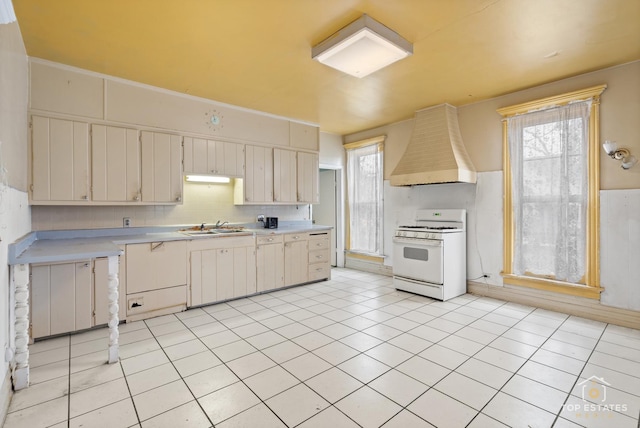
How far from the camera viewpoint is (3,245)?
193 cm

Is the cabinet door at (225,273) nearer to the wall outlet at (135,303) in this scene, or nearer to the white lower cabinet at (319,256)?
the wall outlet at (135,303)

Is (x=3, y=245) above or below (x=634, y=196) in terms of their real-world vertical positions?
below

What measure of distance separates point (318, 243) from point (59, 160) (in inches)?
138

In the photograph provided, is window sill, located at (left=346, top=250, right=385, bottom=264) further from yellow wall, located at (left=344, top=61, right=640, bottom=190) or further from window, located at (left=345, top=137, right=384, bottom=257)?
yellow wall, located at (left=344, top=61, right=640, bottom=190)

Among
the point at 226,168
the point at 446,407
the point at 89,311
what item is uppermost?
the point at 226,168

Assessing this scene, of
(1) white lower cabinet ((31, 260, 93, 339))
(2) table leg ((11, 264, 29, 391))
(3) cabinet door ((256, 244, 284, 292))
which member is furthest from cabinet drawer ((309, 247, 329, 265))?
(2) table leg ((11, 264, 29, 391))

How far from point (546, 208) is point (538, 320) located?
4.44 ft

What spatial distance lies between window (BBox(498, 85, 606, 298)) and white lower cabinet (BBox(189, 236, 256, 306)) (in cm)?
354

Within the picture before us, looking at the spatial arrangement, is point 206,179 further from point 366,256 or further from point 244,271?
point 366,256

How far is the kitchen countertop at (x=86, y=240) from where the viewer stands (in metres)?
2.12

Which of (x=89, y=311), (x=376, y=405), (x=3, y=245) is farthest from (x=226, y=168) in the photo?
(x=376, y=405)

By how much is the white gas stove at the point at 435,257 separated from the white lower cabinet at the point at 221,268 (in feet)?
7.26

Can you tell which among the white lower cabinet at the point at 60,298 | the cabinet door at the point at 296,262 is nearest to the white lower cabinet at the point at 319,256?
the cabinet door at the point at 296,262

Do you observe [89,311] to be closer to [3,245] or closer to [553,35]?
[3,245]
